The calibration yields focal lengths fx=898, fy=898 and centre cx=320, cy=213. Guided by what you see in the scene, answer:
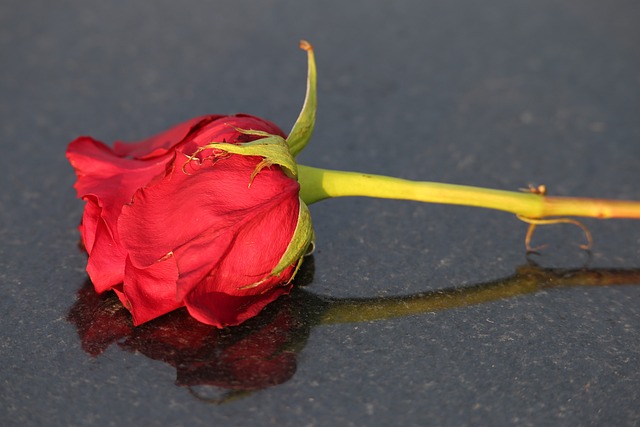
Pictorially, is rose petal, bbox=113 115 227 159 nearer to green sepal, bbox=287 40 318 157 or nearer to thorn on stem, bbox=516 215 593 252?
green sepal, bbox=287 40 318 157

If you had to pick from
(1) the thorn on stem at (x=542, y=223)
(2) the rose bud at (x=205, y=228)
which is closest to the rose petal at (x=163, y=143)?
(2) the rose bud at (x=205, y=228)

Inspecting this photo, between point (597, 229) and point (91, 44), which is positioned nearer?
point (597, 229)

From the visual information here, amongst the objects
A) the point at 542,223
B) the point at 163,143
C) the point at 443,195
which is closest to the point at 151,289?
the point at 163,143

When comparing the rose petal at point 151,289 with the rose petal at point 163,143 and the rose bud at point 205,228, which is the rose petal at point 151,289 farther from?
the rose petal at point 163,143

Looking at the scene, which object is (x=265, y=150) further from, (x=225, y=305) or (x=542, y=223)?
(x=542, y=223)

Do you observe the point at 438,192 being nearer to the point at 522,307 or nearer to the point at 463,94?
the point at 522,307

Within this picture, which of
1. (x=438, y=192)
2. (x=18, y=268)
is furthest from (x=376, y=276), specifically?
(x=18, y=268)
